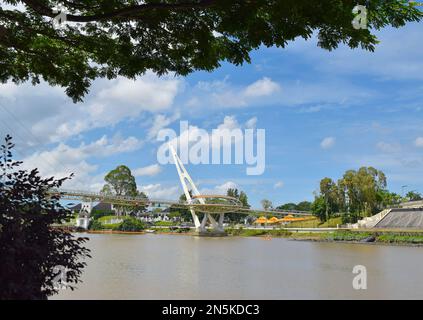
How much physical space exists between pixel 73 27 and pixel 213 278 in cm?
1108

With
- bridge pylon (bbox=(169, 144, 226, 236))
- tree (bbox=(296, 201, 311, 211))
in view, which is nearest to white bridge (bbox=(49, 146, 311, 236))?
bridge pylon (bbox=(169, 144, 226, 236))

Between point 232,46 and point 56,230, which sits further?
point 232,46

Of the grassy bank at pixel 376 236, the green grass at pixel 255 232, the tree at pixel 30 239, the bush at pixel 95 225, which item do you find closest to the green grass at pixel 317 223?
the green grass at pixel 255 232

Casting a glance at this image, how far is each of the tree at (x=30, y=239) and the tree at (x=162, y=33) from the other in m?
2.08

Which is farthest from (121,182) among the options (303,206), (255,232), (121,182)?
(303,206)

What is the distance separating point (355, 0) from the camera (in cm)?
432

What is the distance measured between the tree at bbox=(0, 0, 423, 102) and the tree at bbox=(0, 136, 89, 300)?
208cm

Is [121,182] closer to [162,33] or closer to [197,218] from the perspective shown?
[197,218]

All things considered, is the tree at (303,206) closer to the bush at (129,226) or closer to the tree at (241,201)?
the tree at (241,201)

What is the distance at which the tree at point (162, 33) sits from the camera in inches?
173

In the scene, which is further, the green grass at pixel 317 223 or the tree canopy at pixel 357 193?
the green grass at pixel 317 223

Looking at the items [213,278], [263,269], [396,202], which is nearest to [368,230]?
[396,202]

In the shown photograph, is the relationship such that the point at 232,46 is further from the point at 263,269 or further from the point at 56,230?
the point at 263,269

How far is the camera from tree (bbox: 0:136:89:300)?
3.98m
